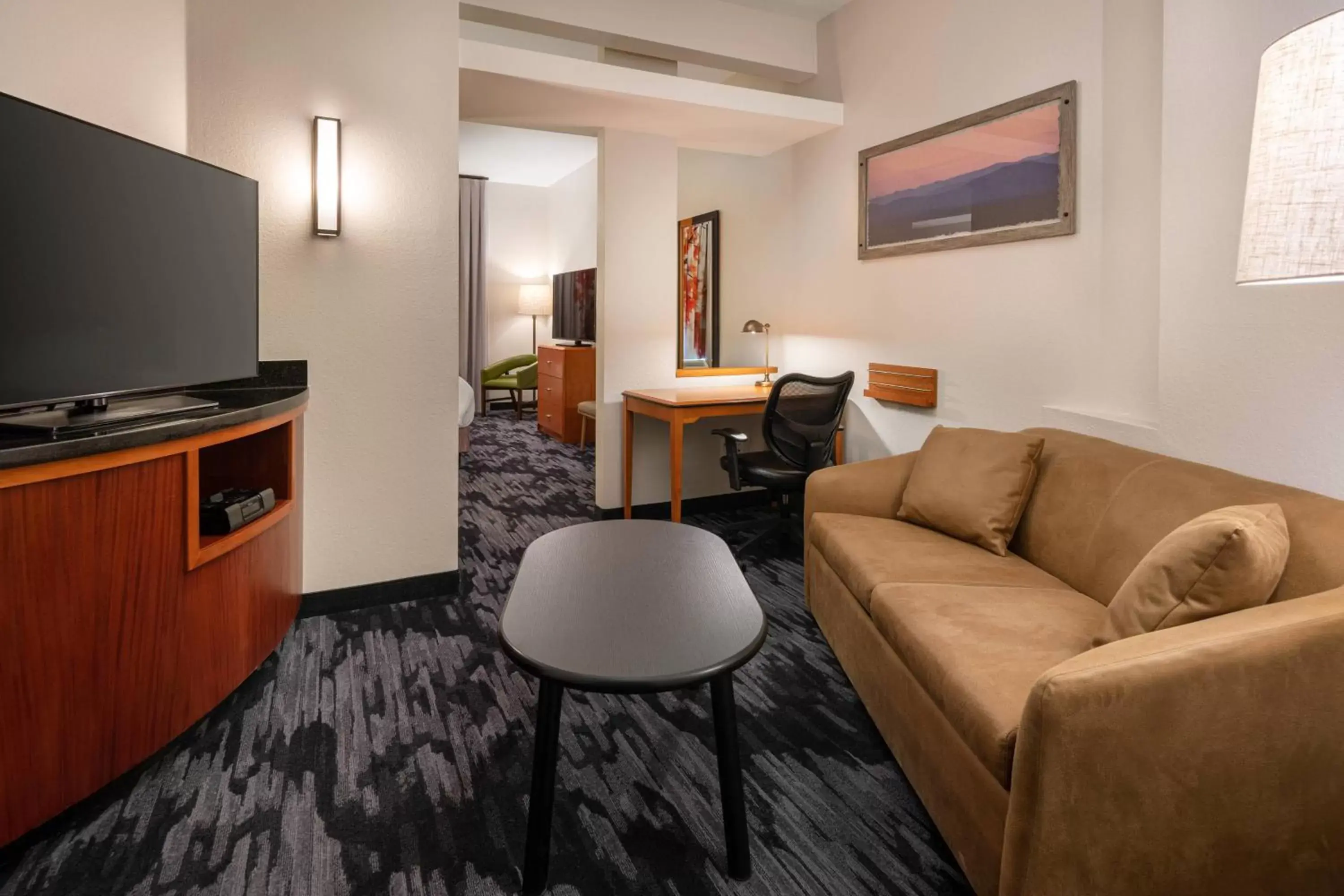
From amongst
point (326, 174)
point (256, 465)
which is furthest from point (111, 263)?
point (326, 174)

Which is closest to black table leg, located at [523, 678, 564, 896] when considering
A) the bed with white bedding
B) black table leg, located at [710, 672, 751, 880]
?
black table leg, located at [710, 672, 751, 880]

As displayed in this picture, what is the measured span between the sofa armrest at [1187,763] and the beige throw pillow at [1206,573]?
10cm

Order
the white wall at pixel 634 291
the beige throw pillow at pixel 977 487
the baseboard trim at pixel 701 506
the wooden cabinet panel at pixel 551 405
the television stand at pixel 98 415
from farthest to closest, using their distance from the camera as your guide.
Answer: the wooden cabinet panel at pixel 551 405
the baseboard trim at pixel 701 506
the white wall at pixel 634 291
the beige throw pillow at pixel 977 487
the television stand at pixel 98 415

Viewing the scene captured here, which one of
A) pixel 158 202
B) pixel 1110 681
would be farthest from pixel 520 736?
pixel 158 202

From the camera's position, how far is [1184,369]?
2152mm

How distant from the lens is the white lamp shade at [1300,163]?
3.05 feet

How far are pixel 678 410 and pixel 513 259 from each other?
5.81m

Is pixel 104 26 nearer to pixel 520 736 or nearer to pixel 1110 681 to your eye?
pixel 520 736

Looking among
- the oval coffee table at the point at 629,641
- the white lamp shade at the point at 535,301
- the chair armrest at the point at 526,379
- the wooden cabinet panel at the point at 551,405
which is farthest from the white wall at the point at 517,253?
the oval coffee table at the point at 629,641

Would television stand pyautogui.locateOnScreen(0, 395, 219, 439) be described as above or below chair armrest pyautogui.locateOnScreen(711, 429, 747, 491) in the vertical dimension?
above

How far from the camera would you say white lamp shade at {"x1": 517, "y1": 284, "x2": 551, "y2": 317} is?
845cm

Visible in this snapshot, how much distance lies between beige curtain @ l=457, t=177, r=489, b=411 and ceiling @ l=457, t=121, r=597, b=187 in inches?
11.0

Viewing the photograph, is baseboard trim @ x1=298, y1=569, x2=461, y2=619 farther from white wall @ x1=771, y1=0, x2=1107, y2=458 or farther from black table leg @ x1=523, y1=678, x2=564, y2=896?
white wall @ x1=771, y1=0, x2=1107, y2=458

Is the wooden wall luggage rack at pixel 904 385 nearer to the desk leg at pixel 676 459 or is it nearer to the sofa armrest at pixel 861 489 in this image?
the sofa armrest at pixel 861 489
